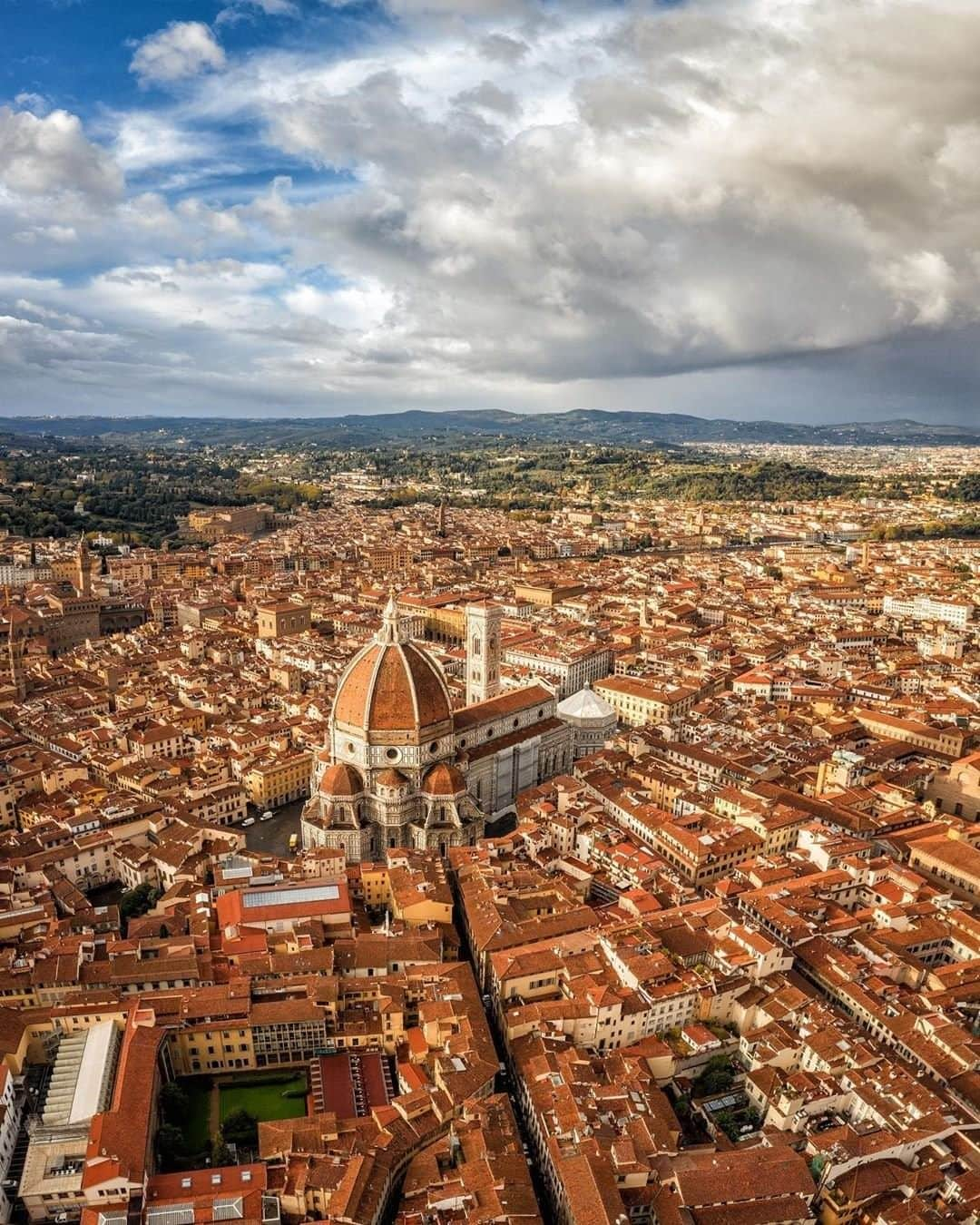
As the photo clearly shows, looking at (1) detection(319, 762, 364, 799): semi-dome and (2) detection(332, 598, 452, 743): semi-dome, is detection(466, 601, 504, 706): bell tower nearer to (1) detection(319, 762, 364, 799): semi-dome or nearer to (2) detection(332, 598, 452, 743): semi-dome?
(2) detection(332, 598, 452, 743): semi-dome

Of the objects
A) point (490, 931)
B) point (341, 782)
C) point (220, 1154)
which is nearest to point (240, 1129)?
point (220, 1154)

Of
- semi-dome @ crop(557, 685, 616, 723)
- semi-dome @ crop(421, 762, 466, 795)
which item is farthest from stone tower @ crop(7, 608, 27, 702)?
semi-dome @ crop(557, 685, 616, 723)

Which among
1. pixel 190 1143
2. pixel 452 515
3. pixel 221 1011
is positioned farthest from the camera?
pixel 452 515

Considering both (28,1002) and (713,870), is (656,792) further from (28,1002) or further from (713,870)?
(28,1002)

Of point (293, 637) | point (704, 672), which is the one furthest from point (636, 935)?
point (293, 637)

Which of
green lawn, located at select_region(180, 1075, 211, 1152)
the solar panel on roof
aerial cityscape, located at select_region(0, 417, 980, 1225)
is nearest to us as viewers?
aerial cityscape, located at select_region(0, 417, 980, 1225)

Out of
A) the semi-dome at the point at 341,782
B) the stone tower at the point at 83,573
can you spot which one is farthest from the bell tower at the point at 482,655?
the stone tower at the point at 83,573

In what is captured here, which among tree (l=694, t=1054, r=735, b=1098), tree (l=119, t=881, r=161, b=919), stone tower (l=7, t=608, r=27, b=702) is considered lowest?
tree (l=694, t=1054, r=735, b=1098)
